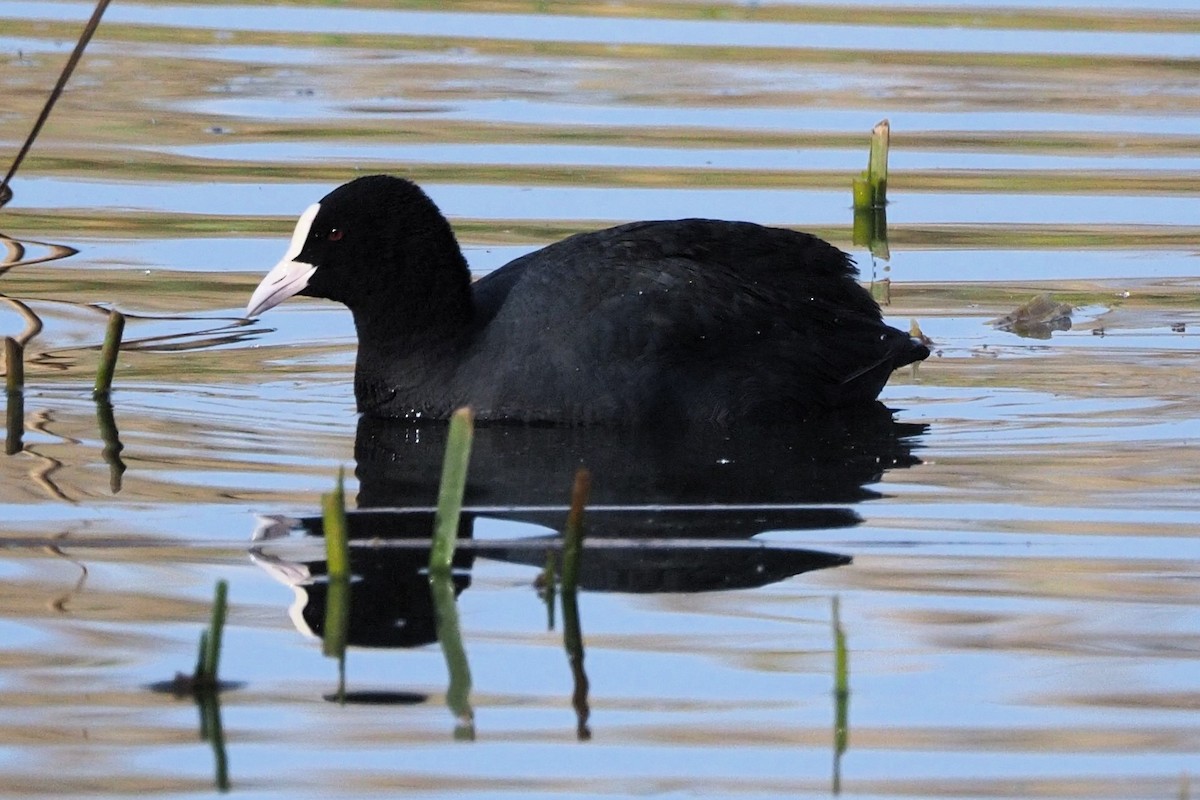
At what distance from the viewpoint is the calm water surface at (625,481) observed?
12.0 feet

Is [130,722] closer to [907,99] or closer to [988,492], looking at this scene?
[988,492]

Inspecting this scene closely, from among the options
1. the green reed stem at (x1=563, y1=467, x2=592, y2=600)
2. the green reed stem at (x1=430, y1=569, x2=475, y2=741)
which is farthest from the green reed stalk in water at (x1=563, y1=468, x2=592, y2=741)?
the green reed stem at (x1=430, y1=569, x2=475, y2=741)

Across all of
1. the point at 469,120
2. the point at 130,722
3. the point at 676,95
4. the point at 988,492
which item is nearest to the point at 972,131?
the point at 676,95

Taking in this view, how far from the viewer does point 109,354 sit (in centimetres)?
641

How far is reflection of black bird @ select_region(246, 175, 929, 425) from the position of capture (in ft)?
20.8

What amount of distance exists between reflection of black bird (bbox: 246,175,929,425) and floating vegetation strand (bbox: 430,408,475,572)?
1960mm

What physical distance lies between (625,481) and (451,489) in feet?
4.82

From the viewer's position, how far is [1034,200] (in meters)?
9.92

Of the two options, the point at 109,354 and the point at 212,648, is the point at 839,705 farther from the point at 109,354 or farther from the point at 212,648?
the point at 109,354

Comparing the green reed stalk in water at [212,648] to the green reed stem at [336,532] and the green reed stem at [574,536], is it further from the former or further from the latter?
the green reed stem at [574,536]

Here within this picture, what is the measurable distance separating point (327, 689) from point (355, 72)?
379 inches

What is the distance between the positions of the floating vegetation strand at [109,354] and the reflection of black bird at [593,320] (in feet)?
1.30

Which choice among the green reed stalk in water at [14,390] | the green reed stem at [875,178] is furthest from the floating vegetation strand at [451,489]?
the green reed stem at [875,178]

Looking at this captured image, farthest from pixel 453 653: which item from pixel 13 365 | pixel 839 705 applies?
pixel 13 365
